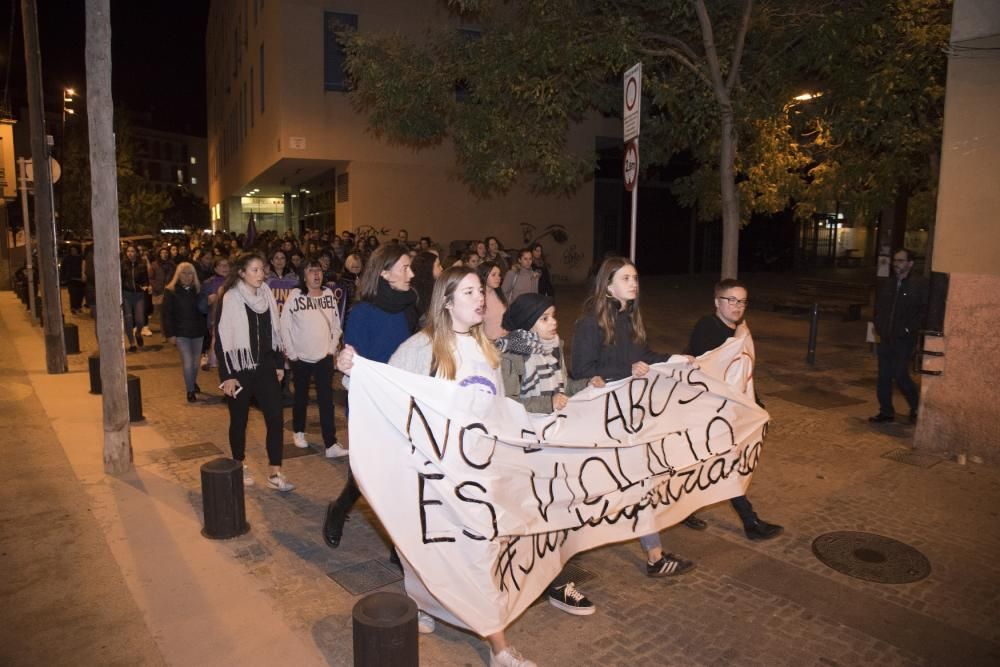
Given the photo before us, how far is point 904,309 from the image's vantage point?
28.2 ft

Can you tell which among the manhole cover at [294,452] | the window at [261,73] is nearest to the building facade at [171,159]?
the window at [261,73]

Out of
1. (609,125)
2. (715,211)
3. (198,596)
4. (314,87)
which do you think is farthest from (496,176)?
(609,125)

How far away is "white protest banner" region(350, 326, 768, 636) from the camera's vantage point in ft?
12.4

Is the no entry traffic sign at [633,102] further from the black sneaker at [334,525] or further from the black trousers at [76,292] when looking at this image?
the black trousers at [76,292]

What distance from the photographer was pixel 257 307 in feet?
20.4

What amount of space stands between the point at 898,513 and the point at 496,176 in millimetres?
7409

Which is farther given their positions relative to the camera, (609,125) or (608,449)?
(609,125)

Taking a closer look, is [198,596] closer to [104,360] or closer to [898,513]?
[104,360]

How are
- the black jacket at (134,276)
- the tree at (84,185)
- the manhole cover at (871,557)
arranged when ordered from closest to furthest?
the manhole cover at (871,557)
the black jacket at (134,276)
the tree at (84,185)

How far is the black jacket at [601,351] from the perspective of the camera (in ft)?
16.5

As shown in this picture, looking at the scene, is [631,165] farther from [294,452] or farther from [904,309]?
[294,452]

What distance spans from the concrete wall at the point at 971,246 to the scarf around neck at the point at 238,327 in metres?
6.60

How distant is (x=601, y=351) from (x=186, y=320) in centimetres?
662

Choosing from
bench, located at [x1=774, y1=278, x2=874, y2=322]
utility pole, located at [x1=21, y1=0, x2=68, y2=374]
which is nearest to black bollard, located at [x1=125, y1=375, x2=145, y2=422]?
utility pole, located at [x1=21, y1=0, x2=68, y2=374]
